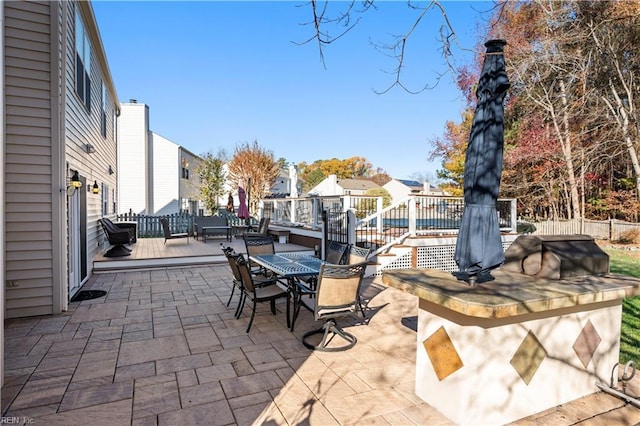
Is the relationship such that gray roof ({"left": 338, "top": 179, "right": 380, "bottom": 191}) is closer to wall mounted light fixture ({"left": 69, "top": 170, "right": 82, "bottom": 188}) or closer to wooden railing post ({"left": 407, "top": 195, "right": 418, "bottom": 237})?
wooden railing post ({"left": 407, "top": 195, "right": 418, "bottom": 237})

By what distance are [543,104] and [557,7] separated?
330cm

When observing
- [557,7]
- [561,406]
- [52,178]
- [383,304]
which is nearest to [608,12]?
[557,7]

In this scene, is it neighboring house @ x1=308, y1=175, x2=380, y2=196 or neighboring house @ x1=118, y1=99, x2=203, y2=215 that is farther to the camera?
neighboring house @ x1=308, y1=175, x2=380, y2=196

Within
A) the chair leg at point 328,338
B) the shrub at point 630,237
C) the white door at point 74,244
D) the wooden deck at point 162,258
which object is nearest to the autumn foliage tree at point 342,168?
the shrub at point 630,237

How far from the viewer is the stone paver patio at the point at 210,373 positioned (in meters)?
2.52

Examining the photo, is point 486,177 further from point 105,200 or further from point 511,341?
point 105,200

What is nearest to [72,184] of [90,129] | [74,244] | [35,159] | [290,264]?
[35,159]

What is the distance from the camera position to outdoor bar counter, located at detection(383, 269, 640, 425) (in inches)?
91.0

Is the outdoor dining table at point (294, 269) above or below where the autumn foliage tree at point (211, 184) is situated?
below

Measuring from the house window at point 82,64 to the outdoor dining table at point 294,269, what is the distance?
4852 mm

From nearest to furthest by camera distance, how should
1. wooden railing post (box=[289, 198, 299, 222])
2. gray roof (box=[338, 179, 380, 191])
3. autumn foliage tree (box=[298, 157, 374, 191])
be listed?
wooden railing post (box=[289, 198, 299, 222]), gray roof (box=[338, 179, 380, 191]), autumn foliage tree (box=[298, 157, 374, 191])

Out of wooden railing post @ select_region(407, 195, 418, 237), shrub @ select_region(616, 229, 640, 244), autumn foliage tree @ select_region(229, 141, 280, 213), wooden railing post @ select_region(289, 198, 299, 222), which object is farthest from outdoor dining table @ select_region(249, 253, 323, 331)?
autumn foliage tree @ select_region(229, 141, 280, 213)

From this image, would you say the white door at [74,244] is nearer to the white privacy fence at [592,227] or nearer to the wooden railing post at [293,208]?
the wooden railing post at [293,208]

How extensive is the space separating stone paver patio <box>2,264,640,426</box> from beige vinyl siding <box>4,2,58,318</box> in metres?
0.50
